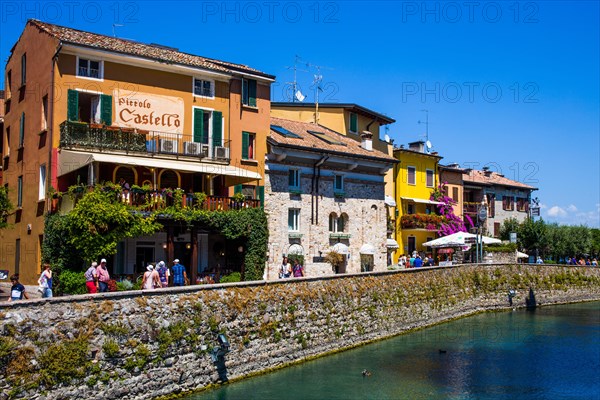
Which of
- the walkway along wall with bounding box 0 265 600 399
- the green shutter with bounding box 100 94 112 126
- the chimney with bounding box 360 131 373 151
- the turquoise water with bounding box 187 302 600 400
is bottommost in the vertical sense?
the turquoise water with bounding box 187 302 600 400

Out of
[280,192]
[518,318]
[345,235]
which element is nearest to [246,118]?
[280,192]

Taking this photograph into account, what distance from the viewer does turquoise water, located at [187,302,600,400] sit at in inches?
903

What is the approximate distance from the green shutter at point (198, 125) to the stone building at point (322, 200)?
4.30 m

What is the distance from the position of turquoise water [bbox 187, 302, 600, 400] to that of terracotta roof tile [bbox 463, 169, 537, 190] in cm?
3162

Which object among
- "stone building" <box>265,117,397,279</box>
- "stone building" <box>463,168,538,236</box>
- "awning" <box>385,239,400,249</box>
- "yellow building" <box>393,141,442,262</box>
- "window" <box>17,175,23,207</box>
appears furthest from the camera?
"stone building" <box>463,168,538,236</box>

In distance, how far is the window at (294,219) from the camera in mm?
38312

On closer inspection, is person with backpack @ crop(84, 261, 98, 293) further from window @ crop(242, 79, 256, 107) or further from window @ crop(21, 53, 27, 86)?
window @ crop(242, 79, 256, 107)

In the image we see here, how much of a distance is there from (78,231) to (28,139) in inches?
316

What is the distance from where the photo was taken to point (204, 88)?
35.5 meters

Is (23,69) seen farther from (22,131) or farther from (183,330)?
(183,330)

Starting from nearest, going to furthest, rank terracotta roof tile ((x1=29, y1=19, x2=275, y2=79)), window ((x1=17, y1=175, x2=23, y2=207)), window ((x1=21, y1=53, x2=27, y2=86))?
terracotta roof tile ((x1=29, y1=19, x2=275, y2=79))
window ((x1=17, y1=175, x2=23, y2=207))
window ((x1=21, y1=53, x2=27, y2=86))

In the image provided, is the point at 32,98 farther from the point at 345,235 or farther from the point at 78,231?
the point at 345,235

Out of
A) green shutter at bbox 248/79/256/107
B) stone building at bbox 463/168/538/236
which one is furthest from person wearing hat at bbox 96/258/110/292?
stone building at bbox 463/168/538/236

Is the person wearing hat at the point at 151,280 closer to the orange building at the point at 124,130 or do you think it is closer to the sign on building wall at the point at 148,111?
the orange building at the point at 124,130
